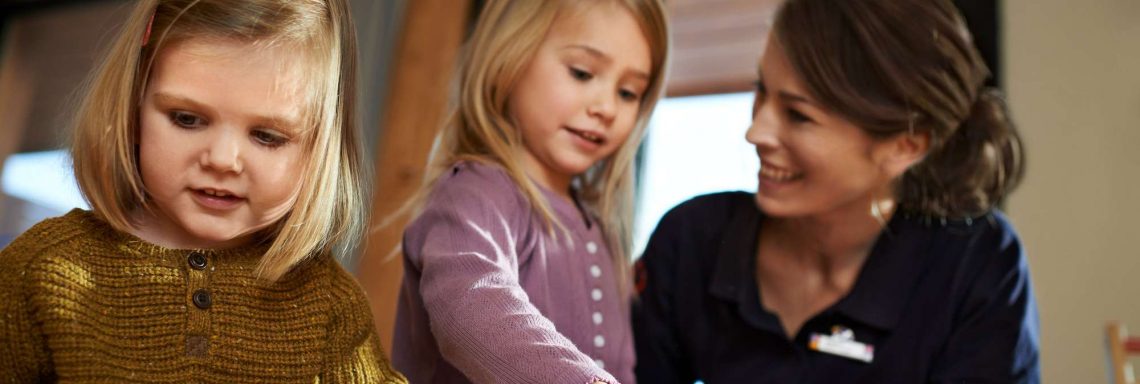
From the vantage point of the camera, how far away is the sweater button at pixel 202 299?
32.2 inches

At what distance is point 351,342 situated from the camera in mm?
901

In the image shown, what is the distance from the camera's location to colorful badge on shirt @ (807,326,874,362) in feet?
4.27

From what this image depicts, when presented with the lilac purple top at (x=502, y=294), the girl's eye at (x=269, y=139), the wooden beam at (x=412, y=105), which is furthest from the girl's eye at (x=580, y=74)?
the wooden beam at (x=412, y=105)

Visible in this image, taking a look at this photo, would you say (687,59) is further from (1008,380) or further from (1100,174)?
(1008,380)

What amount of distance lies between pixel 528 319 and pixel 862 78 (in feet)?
2.04

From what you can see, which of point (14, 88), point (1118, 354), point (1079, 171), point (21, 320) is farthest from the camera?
point (14, 88)

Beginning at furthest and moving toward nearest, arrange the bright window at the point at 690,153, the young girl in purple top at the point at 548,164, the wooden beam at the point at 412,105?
the wooden beam at the point at 412,105, the bright window at the point at 690,153, the young girl in purple top at the point at 548,164

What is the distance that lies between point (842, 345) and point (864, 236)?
0.18 meters

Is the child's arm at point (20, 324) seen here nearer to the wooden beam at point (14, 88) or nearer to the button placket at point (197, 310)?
the button placket at point (197, 310)

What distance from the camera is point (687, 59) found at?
9.16ft

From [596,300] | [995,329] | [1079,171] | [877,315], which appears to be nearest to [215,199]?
[596,300]

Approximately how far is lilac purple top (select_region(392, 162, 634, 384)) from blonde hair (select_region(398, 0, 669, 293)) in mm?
35

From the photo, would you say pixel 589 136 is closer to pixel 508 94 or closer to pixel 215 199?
pixel 508 94

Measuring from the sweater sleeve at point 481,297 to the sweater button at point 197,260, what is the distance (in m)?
0.21
